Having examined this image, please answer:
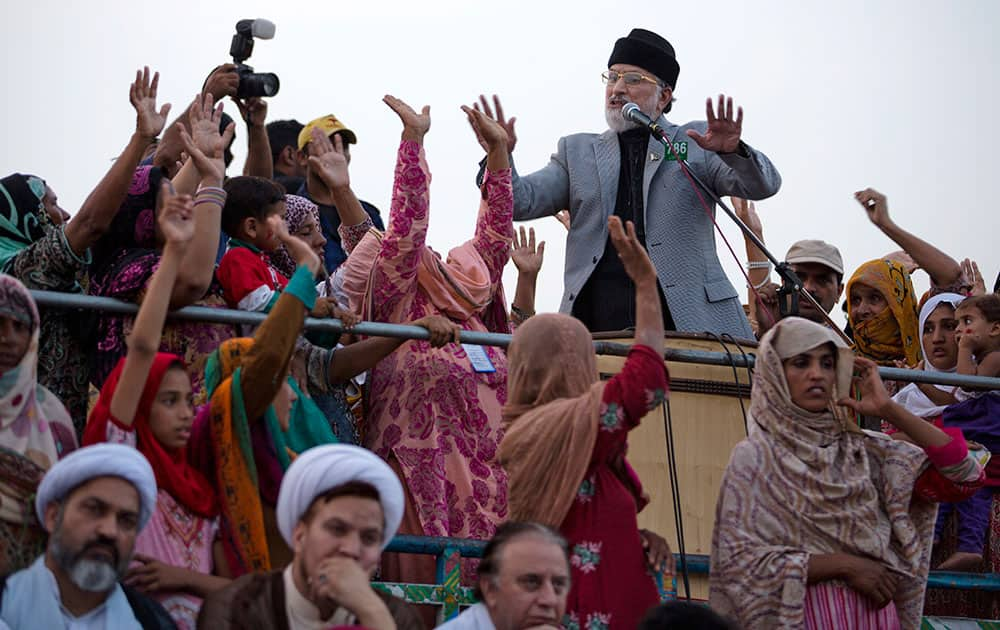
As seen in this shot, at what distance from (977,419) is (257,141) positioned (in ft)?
11.3

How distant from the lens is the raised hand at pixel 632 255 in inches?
207

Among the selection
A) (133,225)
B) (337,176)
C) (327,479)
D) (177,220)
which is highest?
(337,176)

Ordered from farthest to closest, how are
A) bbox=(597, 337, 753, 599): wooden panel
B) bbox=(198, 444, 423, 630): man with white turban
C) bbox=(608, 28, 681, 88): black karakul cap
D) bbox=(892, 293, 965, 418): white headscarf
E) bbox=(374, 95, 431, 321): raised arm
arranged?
bbox=(608, 28, 681, 88): black karakul cap
bbox=(892, 293, 965, 418): white headscarf
bbox=(597, 337, 753, 599): wooden panel
bbox=(374, 95, 431, 321): raised arm
bbox=(198, 444, 423, 630): man with white turban

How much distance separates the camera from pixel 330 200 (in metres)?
7.70

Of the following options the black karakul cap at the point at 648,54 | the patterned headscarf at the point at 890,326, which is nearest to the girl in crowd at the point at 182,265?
the black karakul cap at the point at 648,54

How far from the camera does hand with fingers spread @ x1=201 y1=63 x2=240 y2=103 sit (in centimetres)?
691

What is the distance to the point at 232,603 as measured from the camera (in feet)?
14.6

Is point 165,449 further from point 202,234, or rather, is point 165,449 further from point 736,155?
point 736,155

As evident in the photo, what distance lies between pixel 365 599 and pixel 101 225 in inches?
78.6

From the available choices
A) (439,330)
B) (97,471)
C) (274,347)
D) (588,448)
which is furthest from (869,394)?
(97,471)

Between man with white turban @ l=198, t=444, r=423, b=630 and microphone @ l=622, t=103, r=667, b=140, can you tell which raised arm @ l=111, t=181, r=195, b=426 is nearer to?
man with white turban @ l=198, t=444, r=423, b=630

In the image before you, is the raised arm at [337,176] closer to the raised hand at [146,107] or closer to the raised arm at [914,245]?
the raised hand at [146,107]

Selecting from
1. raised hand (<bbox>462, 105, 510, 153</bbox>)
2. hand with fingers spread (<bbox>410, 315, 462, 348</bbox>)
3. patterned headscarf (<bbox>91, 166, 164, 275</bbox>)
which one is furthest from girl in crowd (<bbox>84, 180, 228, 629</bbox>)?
raised hand (<bbox>462, 105, 510, 153</bbox>)

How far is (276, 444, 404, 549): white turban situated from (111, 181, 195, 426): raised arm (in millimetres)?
656
